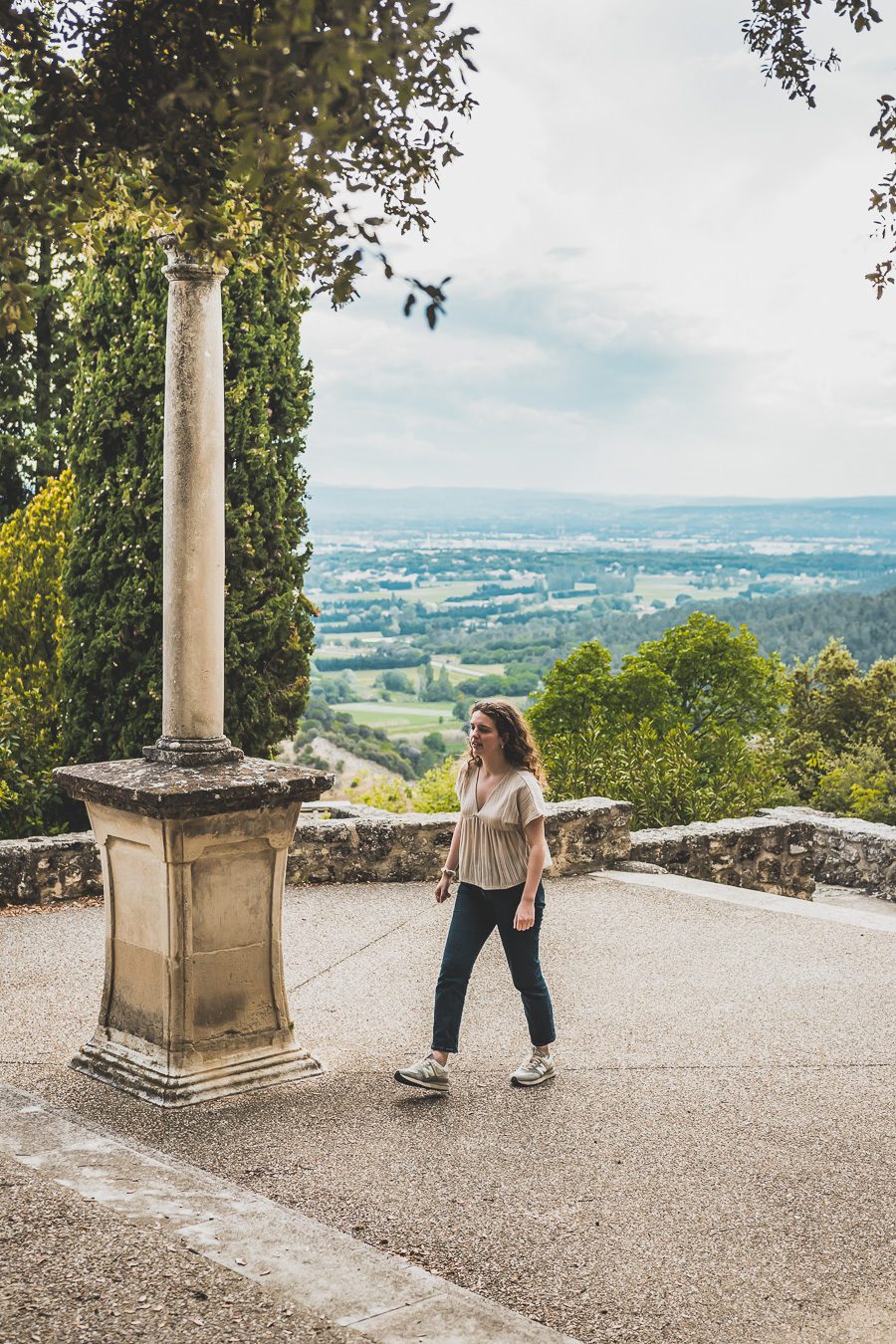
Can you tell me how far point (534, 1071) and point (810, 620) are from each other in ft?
154

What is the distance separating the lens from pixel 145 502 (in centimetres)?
1242

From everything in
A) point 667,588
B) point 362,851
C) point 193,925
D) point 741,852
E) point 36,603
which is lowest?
point 741,852

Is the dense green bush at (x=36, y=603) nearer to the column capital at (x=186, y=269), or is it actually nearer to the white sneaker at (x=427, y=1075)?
the column capital at (x=186, y=269)

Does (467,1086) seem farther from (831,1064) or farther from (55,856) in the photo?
(55,856)

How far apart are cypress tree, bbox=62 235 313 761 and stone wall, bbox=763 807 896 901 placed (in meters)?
5.45

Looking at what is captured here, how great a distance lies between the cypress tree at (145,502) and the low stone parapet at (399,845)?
10.2ft

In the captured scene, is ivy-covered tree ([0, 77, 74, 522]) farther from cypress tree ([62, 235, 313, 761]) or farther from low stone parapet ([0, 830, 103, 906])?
low stone parapet ([0, 830, 103, 906])

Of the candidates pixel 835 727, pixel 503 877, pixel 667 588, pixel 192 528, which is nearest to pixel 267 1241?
pixel 503 877

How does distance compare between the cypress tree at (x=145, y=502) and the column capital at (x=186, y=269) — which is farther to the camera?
the cypress tree at (x=145, y=502)

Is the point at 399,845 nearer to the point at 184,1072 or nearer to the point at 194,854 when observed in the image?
the point at 184,1072

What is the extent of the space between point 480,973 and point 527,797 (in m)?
2.23

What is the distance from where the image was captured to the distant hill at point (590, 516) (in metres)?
71.7

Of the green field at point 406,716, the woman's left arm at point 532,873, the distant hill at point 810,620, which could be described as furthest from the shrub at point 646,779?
the distant hill at point 810,620

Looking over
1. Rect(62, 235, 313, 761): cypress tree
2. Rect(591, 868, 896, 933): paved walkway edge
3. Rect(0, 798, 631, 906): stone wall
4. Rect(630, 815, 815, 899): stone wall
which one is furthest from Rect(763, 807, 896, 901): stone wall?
Rect(62, 235, 313, 761): cypress tree
